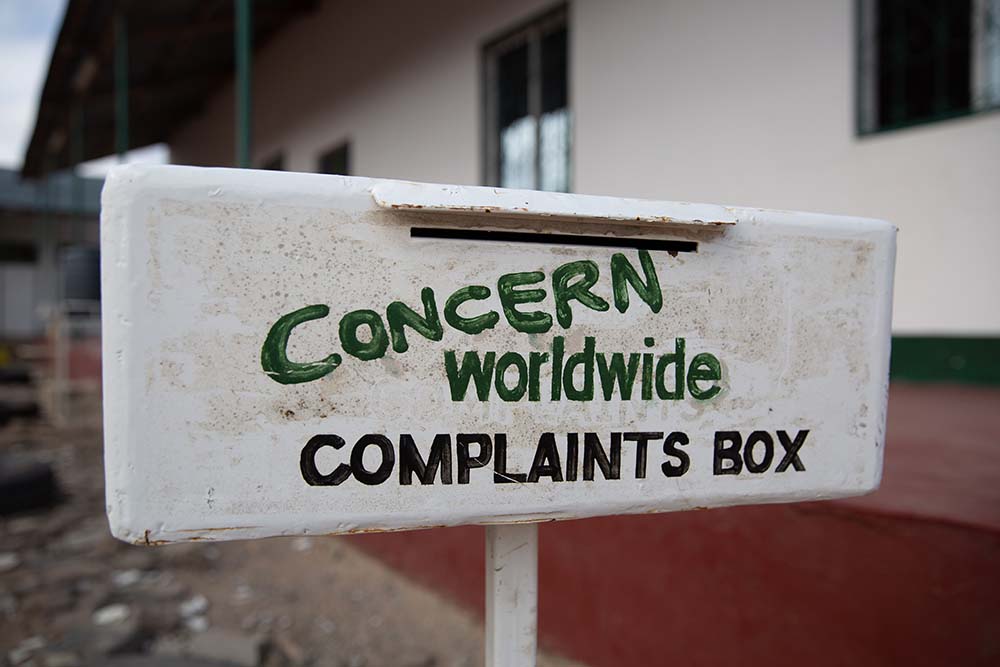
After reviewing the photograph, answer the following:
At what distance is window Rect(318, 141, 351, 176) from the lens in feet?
25.6

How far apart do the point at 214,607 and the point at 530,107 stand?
3.68 meters

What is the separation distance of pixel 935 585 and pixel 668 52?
3.27 meters

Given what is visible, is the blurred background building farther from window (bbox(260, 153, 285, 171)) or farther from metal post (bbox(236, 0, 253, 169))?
window (bbox(260, 153, 285, 171))

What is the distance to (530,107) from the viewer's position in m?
5.08

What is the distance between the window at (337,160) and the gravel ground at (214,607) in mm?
4829

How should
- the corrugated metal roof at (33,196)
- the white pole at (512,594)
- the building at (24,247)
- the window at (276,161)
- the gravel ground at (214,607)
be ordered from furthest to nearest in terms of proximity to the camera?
the building at (24,247) < the corrugated metal roof at (33,196) < the window at (276,161) < the gravel ground at (214,607) < the white pole at (512,594)

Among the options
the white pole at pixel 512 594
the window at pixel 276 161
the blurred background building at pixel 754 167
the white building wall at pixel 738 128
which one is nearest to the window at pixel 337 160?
the blurred background building at pixel 754 167

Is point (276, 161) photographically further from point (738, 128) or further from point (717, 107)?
point (738, 128)

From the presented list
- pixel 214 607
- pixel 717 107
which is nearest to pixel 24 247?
pixel 214 607

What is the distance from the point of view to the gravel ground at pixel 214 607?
2.55 m

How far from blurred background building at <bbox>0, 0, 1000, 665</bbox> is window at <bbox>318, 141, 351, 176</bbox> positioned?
561mm

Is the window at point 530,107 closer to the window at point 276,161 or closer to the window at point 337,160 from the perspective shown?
the window at point 337,160

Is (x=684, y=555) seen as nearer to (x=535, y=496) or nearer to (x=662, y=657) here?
(x=662, y=657)

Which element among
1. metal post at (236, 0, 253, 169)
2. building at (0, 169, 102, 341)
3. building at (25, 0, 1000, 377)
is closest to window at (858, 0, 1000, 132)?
building at (25, 0, 1000, 377)
